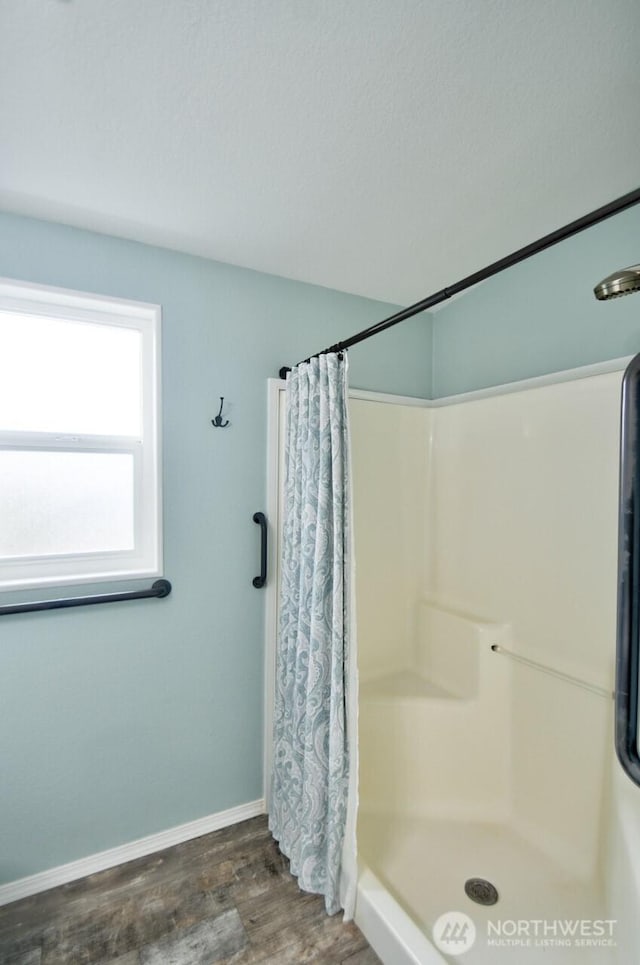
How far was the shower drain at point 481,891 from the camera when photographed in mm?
1433

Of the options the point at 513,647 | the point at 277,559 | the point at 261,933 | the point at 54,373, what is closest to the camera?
the point at 261,933

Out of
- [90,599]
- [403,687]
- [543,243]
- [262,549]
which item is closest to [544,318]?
[543,243]

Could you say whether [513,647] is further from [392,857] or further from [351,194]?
[351,194]

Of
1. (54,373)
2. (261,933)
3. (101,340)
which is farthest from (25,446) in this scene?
(261,933)

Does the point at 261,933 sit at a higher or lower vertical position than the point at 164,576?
lower

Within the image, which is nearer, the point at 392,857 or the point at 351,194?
the point at 351,194

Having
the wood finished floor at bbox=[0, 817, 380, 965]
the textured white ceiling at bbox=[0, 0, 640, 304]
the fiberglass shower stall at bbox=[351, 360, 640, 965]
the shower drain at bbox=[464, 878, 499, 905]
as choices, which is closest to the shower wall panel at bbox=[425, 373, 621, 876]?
the fiberglass shower stall at bbox=[351, 360, 640, 965]

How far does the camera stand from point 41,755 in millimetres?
1503

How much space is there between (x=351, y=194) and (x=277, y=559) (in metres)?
1.38

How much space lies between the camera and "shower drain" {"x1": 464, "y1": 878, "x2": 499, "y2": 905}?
1.43 m

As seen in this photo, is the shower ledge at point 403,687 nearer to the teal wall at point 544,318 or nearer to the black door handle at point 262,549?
the black door handle at point 262,549

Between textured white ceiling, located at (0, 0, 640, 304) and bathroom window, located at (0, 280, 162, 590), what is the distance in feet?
1.12

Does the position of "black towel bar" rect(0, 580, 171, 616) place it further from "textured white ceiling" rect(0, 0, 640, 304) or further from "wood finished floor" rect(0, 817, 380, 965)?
"textured white ceiling" rect(0, 0, 640, 304)

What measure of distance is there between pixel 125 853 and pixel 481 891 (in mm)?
1283
